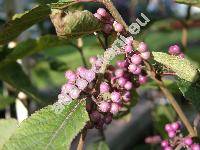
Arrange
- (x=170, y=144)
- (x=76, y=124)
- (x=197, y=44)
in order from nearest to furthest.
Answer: (x=76, y=124)
(x=170, y=144)
(x=197, y=44)

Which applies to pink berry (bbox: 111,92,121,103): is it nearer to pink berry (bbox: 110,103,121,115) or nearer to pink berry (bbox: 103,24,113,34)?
pink berry (bbox: 110,103,121,115)

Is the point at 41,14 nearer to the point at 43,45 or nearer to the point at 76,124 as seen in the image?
the point at 76,124

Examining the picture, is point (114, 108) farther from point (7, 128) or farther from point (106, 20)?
point (7, 128)

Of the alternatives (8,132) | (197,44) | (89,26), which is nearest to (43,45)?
(8,132)

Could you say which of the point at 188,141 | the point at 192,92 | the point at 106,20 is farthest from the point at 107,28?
the point at 188,141

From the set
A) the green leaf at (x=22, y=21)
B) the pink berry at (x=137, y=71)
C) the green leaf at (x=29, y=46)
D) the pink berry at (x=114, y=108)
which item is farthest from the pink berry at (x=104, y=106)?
the green leaf at (x=29, y=46)

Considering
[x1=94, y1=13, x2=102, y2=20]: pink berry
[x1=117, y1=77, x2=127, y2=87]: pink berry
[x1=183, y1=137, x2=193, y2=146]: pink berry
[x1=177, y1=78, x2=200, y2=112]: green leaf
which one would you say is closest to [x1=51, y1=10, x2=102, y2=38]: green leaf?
[x1=94, y1=13, x2=102, y2=20]: pink berry
